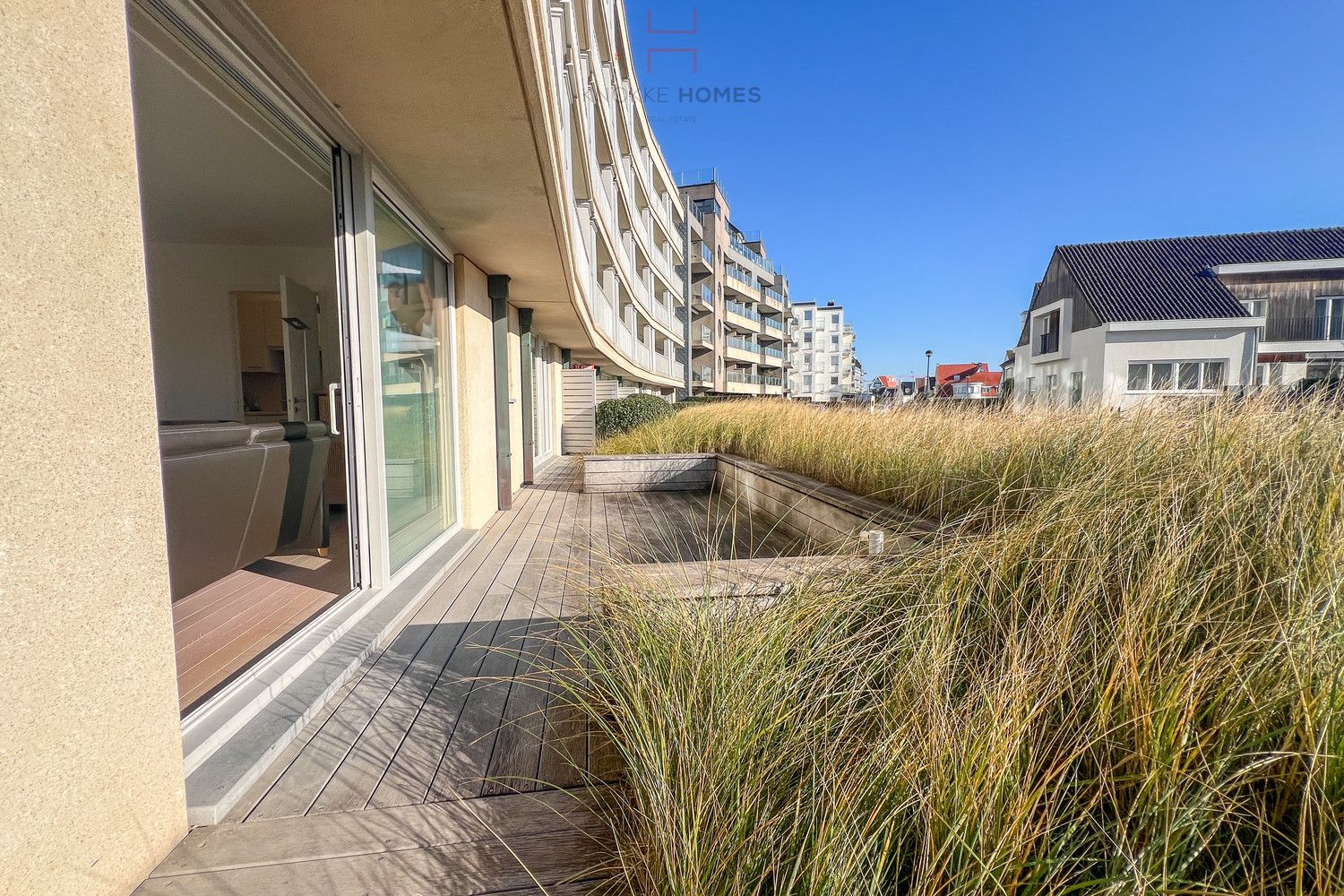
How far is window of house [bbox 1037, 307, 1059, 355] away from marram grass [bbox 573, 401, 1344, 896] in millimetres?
25297

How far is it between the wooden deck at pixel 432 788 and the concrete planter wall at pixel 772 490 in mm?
1471

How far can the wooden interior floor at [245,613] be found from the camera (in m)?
2.11

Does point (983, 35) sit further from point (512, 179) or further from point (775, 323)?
point (775, 323)

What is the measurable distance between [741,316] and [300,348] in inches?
1298

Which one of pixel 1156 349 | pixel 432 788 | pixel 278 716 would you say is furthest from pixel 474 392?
pixel 1156 349

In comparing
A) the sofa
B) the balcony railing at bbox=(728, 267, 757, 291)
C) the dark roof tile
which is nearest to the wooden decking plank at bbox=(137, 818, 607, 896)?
the sofa

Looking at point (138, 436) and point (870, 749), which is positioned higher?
point (138, 436)

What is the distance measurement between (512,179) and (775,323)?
141 feet

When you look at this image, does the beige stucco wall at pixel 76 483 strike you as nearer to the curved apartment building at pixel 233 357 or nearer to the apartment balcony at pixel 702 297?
the curved apartment building at pixel 233 357

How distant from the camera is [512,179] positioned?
2.97 meters

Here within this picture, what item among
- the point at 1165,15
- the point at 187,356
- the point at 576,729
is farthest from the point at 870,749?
the point at 1165,15

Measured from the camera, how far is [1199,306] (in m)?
19.4

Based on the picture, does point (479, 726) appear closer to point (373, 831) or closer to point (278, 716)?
point (373, 831)

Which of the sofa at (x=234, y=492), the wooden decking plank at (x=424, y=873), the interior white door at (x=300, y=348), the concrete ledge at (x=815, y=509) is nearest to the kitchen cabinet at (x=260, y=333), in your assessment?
the interior white door at (x=300, y=348)
